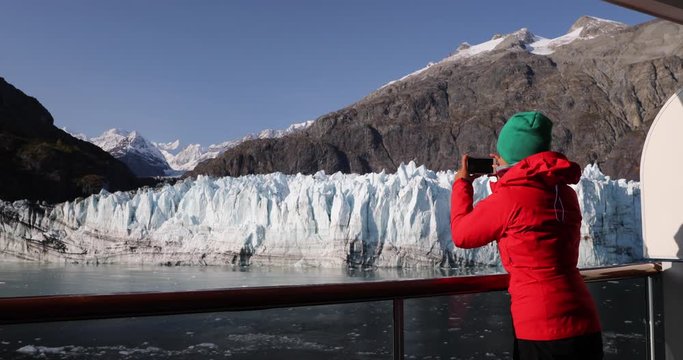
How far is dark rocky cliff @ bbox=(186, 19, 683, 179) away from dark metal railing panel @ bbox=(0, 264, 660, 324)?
65295 mm

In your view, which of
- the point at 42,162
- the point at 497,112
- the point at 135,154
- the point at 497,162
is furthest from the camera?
the point at 135,154

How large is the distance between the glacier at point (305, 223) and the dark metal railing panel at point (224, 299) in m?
19.6

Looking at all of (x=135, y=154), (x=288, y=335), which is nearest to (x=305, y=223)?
(x=288, y=335)

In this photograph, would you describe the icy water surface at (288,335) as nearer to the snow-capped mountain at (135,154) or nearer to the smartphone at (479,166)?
the smartphone at (479,166)

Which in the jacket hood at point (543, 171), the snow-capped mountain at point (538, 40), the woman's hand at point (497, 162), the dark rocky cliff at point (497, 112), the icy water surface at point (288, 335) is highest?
the snow-capped mountain at point (538, 40)

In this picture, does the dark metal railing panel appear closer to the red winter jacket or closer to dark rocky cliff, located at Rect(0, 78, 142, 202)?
the red winter jacket

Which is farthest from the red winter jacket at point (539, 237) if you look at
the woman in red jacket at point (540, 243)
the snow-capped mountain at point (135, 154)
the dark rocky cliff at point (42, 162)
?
the snow-capped mountain at point (135, 154)

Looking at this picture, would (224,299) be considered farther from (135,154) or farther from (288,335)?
(135,154)

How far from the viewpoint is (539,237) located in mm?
1078

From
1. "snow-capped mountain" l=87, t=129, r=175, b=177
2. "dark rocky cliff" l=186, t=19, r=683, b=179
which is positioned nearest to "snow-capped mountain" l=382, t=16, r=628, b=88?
"dark rocky cliff" l=186, t=19, r=683, b=179

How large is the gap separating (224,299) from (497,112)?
81.5 m

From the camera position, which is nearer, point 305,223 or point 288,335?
point 288,335

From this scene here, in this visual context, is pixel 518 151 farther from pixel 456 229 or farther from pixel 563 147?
pixel 563 147

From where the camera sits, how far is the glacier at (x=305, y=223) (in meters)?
21.8
